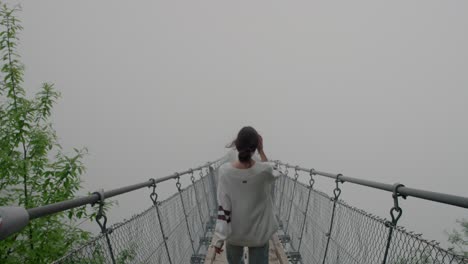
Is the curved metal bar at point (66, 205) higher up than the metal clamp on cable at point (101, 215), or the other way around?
the curved metal bar at point (66, 205)

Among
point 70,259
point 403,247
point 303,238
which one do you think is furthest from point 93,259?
point 303,238

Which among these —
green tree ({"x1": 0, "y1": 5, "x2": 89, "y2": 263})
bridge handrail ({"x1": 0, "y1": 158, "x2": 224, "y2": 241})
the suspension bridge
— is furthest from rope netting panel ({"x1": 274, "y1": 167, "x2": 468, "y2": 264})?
green tree ({"x1": 0, "y1": 5, "x2": 89, "y2": 263})

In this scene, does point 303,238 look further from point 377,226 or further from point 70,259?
point 70,259

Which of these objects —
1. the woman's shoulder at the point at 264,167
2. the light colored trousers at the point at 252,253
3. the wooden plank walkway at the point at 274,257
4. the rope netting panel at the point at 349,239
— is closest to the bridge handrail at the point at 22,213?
the woman's shoulder at the point at 264,167

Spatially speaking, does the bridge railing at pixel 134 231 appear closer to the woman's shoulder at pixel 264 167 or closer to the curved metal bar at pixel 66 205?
the curved metal bar at pixel 66 205

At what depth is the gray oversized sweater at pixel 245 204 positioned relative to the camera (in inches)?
106

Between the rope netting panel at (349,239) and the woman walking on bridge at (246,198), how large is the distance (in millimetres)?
648

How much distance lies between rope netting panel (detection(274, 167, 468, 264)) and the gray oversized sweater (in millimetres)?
649

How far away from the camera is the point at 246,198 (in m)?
2.73

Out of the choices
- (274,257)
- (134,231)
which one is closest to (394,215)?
(134,231)

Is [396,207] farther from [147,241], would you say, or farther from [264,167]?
[147,241]

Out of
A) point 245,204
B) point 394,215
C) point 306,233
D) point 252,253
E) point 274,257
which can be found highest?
point 394,215

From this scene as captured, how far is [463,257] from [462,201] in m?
0.18

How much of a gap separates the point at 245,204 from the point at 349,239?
984mm
